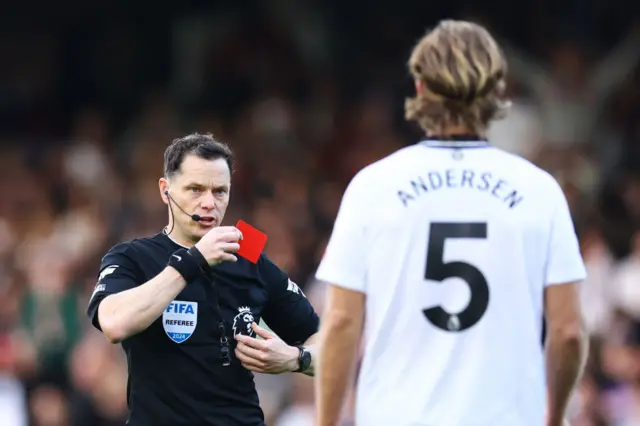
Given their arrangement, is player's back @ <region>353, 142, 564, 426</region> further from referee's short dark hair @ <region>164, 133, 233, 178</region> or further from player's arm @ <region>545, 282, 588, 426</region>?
referee's short dark hair @ <region>164, 133, 233, 178</region>

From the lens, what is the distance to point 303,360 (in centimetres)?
571

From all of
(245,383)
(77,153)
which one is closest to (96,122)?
(77,153)

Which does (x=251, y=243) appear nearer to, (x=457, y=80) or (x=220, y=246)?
(x=220, y=246)

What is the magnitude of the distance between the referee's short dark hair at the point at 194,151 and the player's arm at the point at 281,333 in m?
0.46

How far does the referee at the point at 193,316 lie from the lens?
209 inches

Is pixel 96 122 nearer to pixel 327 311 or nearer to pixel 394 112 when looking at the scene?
pixel 394 112

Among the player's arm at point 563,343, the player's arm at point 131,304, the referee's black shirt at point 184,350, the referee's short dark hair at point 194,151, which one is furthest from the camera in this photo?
the referee's short dark hair at point 194,151

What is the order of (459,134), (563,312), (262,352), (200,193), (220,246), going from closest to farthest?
(563,312)
(459,134)
(220,246)
(262,352)
(200,193)

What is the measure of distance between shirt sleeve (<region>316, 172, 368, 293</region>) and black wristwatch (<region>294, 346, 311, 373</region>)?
51.0 inches

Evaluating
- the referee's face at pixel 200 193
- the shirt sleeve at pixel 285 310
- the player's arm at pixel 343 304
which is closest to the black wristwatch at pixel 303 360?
the shirt sleeve at pixel 285 310

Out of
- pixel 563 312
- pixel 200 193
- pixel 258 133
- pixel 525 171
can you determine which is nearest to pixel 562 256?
pixel 563 312

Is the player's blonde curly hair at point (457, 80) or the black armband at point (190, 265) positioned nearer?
the player's blonde curly hair at point (457, 80)

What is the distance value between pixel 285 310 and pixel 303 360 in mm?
250

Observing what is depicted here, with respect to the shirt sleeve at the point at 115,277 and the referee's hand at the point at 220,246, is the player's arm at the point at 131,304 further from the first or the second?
the referee's hand at the point at 220,246
